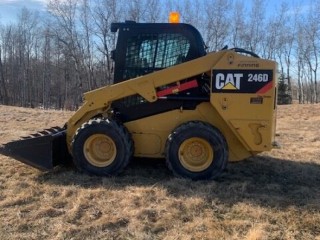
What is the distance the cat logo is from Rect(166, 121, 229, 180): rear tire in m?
0.63

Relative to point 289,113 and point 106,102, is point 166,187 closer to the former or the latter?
point 106,102

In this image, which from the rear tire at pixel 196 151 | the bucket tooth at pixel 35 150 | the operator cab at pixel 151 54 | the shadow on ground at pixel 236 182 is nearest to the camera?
the shadow on ground at pixel 236 182

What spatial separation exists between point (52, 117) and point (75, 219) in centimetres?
1347

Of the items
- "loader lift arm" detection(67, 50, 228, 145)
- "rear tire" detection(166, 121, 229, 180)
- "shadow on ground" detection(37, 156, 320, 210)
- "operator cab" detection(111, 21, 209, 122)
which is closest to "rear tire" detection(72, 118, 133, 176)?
"shadow on ground" detection(37, 156, 320, 210)

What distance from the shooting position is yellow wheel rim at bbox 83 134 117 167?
6.68 meters

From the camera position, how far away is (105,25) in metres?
40.3

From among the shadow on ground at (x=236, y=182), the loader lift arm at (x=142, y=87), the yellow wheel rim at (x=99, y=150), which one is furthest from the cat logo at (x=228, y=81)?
the yellow wheel rim at (x=99, y=150)

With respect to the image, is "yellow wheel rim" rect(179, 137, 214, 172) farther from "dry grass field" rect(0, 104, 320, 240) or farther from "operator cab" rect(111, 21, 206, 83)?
"operator cab" rect(111, 21, 206, 83)

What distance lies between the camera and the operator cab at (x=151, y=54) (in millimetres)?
6852

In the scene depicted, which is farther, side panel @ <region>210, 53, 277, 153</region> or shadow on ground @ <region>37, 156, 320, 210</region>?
side panel @ <region>210, 53, 277, 153</region>

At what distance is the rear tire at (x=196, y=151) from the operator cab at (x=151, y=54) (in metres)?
0.56

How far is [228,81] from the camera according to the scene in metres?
6.39

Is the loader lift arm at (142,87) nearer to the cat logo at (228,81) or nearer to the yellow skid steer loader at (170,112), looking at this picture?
the yellow skid steer loader at (170,112)

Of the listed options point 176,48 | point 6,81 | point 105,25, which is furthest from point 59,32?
point 176,48
